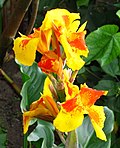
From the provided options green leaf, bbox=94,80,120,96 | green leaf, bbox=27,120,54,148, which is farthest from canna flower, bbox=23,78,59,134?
green leaf, bbox=94,80,120,96

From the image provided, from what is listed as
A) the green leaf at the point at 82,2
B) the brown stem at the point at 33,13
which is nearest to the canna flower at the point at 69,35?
the brown stem at the point at 33,13

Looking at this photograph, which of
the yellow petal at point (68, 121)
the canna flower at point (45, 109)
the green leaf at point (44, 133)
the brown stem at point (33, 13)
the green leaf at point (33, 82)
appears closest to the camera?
the yellow petal at point (68, 121)

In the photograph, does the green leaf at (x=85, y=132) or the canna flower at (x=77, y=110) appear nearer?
the canna flower at (x=77, y=110)

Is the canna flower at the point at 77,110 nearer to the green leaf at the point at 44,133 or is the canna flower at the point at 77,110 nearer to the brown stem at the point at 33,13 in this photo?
the green leaf at the point at 44,133

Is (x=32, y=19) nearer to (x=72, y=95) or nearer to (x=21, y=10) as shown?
(x=21, y=10)

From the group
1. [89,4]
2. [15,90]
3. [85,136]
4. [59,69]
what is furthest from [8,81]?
[59,69]

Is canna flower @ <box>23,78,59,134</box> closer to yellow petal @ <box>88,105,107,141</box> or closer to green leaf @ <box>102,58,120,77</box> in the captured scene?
yellow petal @ <box>88,105,107,141</box>
